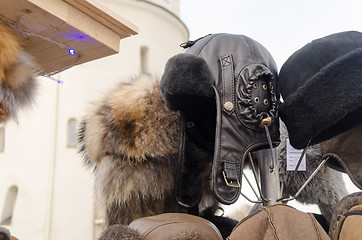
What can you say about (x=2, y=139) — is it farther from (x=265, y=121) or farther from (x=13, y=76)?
(x=265, y=121)

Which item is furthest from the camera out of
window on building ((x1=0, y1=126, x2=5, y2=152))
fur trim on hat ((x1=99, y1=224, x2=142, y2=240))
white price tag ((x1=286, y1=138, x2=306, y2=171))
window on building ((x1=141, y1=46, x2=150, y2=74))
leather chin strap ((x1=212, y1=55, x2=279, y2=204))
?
window on building ((x1=141, y1=46, x2=150, y2=74))

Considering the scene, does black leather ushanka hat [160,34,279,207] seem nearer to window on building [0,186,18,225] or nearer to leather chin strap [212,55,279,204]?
leather chin strap [212,55,279,204]

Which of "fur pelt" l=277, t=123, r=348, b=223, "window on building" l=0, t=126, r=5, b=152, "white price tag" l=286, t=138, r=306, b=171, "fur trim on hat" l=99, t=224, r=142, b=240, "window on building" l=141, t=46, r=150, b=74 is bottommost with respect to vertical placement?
"fur trim on hat" l=99, t=224, r=142, b=240

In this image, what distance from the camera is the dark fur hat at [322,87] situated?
2.65 ft

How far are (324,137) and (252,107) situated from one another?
0.26m

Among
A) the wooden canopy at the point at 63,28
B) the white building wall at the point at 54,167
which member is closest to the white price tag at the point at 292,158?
the wooden canopy at the point at 63,28

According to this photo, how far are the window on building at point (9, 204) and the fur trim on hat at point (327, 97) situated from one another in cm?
505

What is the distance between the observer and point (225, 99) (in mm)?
836

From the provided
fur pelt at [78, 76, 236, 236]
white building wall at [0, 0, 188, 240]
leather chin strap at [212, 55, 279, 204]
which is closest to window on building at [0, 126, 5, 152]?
white building wall at [0, 0, 188, 240]

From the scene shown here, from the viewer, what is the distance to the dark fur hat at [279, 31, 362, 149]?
808 mm

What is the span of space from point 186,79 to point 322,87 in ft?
1.01

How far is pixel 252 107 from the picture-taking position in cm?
84

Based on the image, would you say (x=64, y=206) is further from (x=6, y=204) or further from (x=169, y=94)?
(x=169, y=94)

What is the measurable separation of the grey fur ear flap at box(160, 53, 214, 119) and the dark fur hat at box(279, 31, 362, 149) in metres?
0.21
